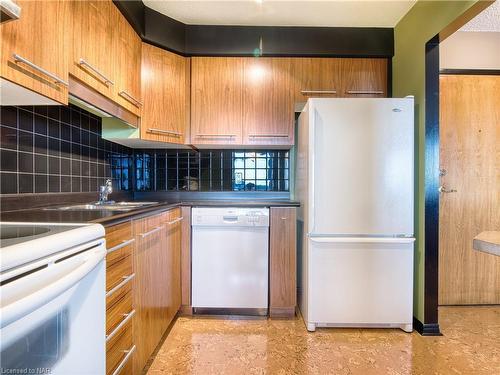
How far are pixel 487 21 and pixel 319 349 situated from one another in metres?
2.59

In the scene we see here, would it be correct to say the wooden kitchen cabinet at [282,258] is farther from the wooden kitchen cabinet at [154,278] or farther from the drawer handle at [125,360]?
the drawer handle at [125,360]

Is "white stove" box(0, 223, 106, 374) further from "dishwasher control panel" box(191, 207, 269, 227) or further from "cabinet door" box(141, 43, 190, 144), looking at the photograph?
"cabinet door" box(141, 43, 190, 144)

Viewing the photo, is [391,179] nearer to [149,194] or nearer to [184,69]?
[184,69]

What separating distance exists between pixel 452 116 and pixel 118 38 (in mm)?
2507

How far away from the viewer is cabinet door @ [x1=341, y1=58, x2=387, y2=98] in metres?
2.20

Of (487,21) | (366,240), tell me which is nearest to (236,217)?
(366,240)

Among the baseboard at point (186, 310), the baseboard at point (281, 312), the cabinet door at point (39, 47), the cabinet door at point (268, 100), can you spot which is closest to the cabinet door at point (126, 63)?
the cabinet door at point (39, 47)

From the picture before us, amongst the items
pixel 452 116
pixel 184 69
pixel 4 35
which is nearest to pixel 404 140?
pixel 452 116

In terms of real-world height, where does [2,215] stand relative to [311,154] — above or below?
below

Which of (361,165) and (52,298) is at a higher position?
(361,165)

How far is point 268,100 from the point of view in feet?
7.26

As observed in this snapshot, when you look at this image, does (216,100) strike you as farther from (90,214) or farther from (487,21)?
(487,21)

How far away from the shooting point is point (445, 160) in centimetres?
220

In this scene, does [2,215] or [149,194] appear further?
[149,194]
